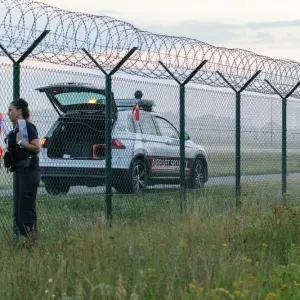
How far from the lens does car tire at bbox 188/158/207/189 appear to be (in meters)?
13.3

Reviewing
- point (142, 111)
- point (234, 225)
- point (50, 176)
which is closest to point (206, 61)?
point (142, 111)

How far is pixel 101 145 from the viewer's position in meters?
12.1

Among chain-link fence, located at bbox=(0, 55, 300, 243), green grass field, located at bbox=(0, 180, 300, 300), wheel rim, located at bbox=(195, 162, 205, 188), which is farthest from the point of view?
wheel rim, located at bbox=(195, 162, 205, 188)

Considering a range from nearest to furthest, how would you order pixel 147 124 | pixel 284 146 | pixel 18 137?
1. pixel 18 137
2. pixel 147 124
3. pixel 284 146

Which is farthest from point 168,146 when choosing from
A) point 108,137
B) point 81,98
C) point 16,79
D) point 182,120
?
point 16,79

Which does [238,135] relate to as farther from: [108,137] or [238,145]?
[108,137]

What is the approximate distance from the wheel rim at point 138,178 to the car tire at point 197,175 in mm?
850

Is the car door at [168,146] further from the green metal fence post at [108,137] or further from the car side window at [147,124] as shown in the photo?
the green metal fence post at [108,137]

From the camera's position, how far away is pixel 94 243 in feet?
24.1

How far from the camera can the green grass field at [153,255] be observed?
19.1 feet

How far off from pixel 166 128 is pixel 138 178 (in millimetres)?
1101

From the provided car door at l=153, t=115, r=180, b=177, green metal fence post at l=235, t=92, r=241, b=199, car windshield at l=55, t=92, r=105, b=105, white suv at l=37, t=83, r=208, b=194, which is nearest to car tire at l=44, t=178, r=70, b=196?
white suv at l=37, t=83, r=208, b=194

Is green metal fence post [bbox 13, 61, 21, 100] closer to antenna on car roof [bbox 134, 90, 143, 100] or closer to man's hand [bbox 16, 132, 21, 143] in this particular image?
man's hand [bbox 16, 132, 21, 143]

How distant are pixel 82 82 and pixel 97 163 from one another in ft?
6.48
